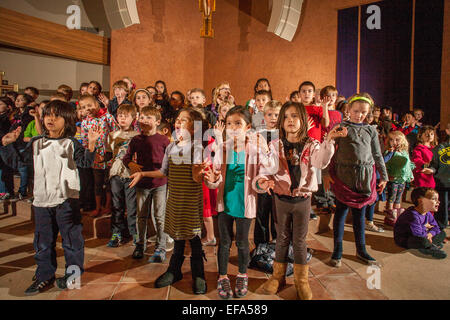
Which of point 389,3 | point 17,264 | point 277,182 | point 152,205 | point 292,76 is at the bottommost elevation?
point 17,264

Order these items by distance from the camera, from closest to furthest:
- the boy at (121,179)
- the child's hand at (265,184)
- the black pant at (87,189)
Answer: the child's hand at (265,184) < the boy at (121,179) < the black pant at (87,189)

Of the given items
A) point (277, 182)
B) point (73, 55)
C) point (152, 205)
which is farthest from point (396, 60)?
point (73, 55)

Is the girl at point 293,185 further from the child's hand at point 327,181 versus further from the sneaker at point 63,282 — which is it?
the sneaker at point 63,282

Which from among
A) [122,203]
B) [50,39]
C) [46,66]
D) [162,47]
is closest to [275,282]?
[122,203]

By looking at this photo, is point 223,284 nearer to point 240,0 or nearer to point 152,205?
point 152,205

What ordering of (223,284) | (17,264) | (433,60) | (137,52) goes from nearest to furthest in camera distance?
1. (223,284)
2. (17,264)
3. (433,60)
4. (137,52)

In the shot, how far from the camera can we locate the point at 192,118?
7.02 ft

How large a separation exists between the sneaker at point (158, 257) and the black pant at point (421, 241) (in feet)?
8.45

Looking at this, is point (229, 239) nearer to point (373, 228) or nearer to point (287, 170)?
point (287, 170)

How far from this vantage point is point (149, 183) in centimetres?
258

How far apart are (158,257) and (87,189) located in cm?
141

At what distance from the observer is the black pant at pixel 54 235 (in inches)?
83.8

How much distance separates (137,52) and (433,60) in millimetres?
6798

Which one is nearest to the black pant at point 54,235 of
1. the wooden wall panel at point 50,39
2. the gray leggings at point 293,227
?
the gray leggings at point 293,227
